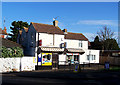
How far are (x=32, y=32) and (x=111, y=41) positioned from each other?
31031 millimetres

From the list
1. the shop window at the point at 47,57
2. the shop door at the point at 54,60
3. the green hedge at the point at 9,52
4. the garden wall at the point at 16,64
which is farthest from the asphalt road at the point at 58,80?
the shop door at the point at 54,60

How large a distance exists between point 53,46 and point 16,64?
897cm

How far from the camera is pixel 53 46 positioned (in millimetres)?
31656

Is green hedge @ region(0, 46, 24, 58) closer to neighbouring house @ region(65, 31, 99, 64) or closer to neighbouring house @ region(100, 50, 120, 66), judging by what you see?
neighbouring house @ region(65, 31, 99, 64)

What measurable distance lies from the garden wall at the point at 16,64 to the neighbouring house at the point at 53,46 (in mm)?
1477

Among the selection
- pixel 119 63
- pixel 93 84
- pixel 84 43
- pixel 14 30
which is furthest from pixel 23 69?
pixel 14 30

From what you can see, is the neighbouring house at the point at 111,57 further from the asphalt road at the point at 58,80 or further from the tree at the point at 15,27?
the tree at the point at 15,27

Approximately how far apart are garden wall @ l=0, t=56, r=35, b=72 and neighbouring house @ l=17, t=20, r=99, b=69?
4.84ft

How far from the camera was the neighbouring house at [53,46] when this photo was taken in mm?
30047

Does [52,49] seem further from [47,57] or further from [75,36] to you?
[75,36]

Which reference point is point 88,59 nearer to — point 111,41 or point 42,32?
point 42,32

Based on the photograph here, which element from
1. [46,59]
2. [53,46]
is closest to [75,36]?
[53,46]

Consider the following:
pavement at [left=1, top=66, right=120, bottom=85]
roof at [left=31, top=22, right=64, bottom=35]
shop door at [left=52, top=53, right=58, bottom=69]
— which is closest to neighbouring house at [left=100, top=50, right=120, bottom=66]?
roof at [left=31, top=22, right=64, bottom=35]

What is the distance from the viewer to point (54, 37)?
31.9m
